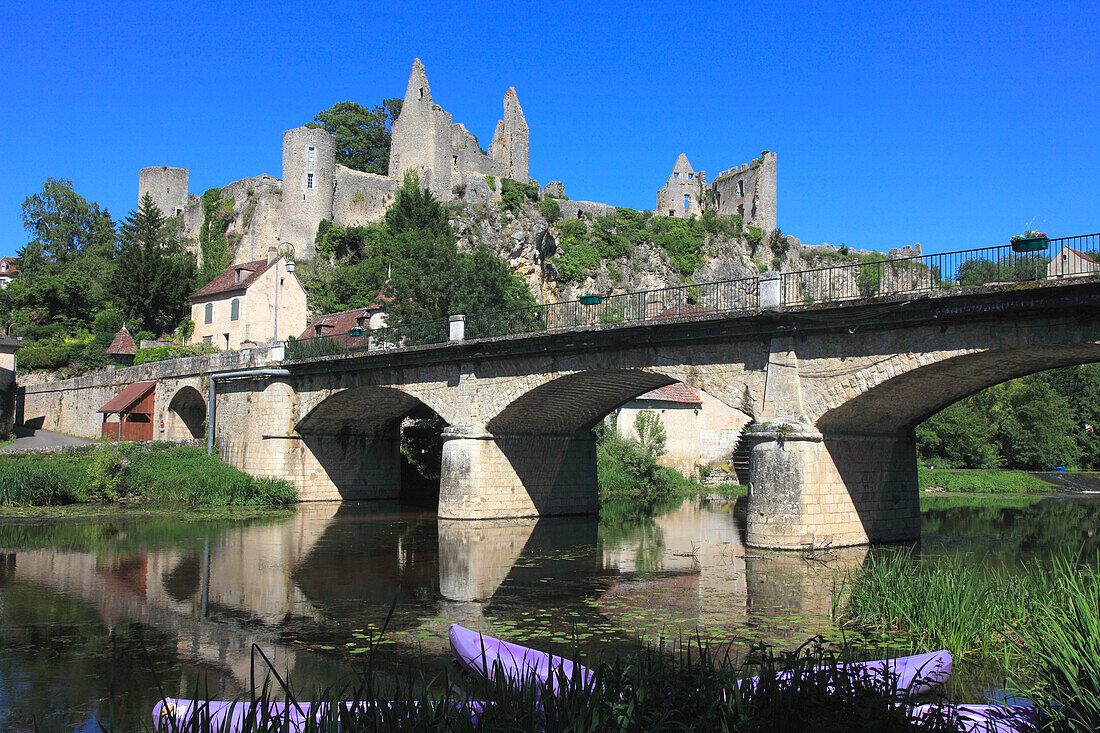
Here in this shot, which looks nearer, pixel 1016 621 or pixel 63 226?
pixel 1016 621

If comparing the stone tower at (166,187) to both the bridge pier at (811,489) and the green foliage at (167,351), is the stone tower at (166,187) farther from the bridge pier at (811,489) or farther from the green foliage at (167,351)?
the bridge pier at (811,489)

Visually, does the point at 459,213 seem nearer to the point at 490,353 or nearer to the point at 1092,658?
the point at 490,353

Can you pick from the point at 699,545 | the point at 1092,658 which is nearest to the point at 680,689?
the point at 1092,658

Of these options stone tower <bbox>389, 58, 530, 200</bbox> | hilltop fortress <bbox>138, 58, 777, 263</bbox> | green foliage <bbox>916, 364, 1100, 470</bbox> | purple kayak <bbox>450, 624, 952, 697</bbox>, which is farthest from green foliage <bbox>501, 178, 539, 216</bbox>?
purple kayak <bbox>450, 624, 952, 697</bbox>

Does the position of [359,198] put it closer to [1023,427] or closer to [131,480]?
[131,480]

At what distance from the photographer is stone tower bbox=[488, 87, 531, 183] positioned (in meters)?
69.4

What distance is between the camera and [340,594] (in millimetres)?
13852

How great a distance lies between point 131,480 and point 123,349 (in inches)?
824

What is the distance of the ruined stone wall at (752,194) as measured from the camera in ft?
239

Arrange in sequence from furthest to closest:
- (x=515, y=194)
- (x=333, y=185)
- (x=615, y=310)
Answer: (x=333, y=185) < (x=515, y=194) < (x=615, y=310)

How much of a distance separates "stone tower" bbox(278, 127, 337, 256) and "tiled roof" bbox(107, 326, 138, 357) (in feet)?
50.1

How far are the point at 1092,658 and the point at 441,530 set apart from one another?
18.2 metres

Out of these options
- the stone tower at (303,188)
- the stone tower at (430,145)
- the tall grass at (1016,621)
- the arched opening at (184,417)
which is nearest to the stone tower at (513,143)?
the stone tower at (430,145)

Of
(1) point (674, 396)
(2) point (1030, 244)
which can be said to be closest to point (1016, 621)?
(2) point (1030, 244)
